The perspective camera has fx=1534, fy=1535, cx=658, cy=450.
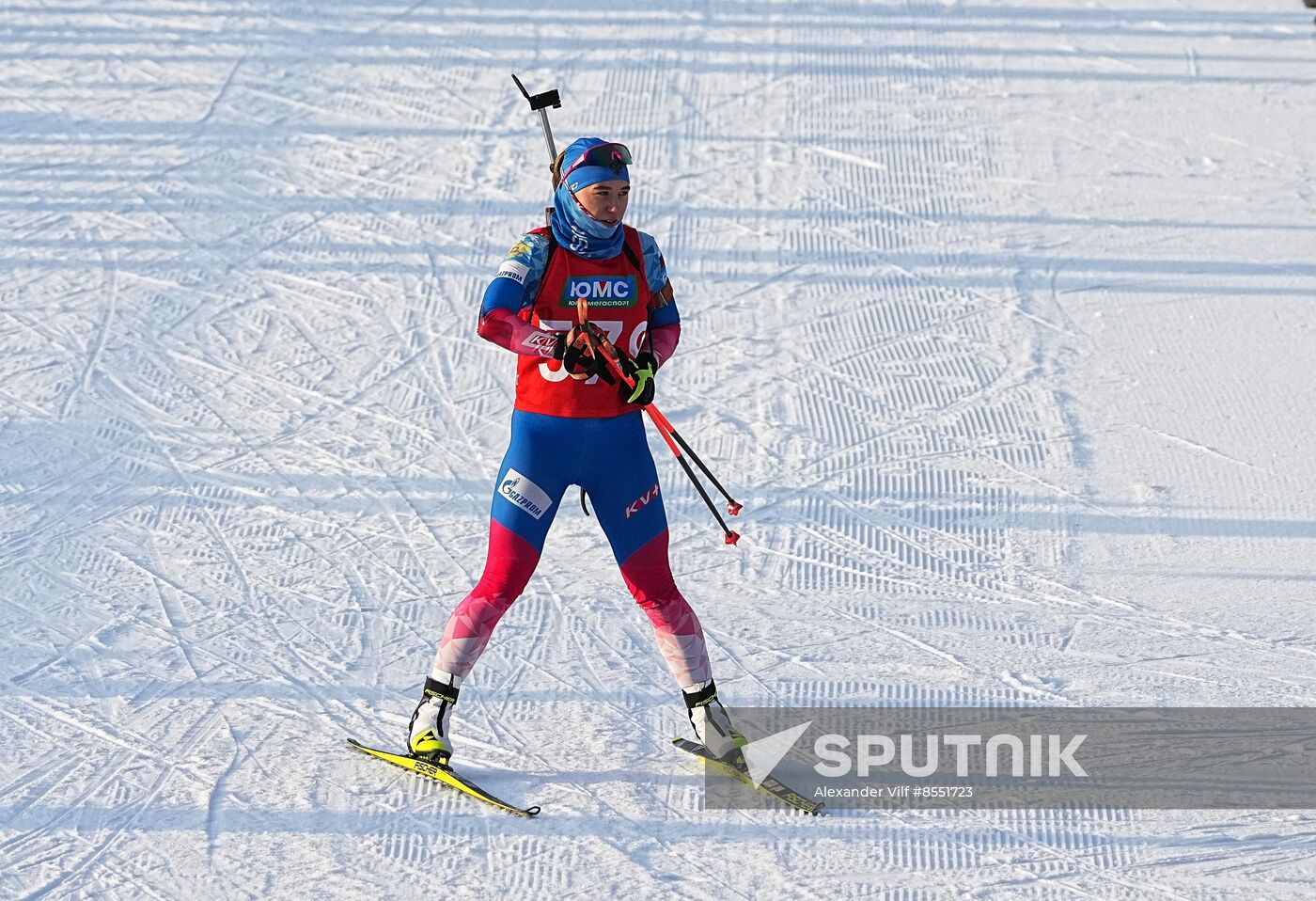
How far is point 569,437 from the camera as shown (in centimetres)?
483

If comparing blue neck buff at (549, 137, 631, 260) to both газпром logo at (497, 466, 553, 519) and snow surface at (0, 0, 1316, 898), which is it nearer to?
газпром logo at (497, 466, 553, 519)

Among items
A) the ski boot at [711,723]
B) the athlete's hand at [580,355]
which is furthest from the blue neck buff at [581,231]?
the ski boot at [711,723]

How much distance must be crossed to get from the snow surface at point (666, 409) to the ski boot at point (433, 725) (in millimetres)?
158

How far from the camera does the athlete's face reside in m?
4.64

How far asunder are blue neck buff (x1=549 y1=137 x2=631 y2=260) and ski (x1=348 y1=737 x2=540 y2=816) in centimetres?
174

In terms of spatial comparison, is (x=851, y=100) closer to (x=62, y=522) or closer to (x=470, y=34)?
(x=470, y=34)

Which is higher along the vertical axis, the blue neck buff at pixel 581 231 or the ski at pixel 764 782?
the blue neck buff at pixel 581 231

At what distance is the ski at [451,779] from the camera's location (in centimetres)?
496

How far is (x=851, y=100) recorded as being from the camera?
33.1 ft

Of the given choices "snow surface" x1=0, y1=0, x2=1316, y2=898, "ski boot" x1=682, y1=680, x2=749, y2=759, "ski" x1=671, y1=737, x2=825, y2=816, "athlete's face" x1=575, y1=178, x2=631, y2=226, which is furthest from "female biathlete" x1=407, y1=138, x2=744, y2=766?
"snow surface" x1=0, y1=0, x2=1316, y2=898

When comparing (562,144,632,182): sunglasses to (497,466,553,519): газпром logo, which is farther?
(497,466,553,519): газпром logo

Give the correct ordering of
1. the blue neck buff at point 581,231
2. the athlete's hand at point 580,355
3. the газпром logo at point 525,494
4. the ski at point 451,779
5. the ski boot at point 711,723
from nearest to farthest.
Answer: the athlete's hand at point 580,355 → the blue neck buff at point 581,231 → the газпром logo at point 525,494 → the ski at point 451,779 → the ski boot at point 711,723

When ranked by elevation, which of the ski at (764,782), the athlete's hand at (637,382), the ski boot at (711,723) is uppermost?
the athlete's hand at (637,382)

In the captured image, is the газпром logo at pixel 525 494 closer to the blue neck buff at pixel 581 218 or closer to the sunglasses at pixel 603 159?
the blue neck buff at pixel 581 218
